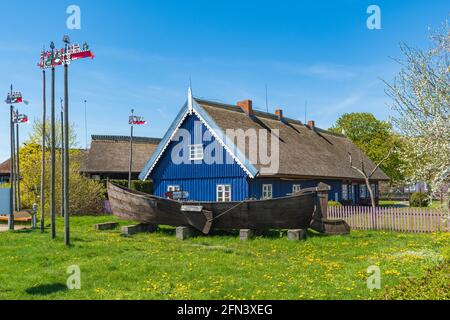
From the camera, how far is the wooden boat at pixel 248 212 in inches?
631

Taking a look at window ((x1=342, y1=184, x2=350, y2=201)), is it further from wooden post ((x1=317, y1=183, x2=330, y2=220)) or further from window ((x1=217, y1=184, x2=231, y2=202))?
wooden post ((x1=317, y1=183, x2=330, y2=220))

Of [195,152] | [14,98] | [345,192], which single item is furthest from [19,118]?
[345,192]

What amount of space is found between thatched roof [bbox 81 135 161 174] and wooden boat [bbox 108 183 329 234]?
2270cm

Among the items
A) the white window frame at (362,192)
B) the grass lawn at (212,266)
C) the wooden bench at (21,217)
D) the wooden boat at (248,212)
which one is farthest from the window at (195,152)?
the white window frame at (362,192)

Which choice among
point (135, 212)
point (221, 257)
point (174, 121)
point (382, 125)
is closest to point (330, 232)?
point (221, 257)

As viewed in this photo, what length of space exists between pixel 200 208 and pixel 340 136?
94.9ft

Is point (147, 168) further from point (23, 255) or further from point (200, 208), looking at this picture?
point (23, 255)

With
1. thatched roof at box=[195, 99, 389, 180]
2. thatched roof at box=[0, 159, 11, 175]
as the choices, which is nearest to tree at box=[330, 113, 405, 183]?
thatched roof at box=[195, 99, 389, 180]

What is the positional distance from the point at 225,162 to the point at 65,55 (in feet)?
36.3

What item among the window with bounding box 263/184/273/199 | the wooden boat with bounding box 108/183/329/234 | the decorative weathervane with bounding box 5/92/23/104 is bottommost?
the wooden boat with bounding box 108/183/329/234

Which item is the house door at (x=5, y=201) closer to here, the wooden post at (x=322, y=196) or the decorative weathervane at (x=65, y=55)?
the decorative weathervane at (x=65, y=55)

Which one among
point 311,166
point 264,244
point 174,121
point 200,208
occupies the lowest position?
point 264,244

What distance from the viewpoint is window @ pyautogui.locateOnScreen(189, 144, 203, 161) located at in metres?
23.9

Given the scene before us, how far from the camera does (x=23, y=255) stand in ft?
39.5
